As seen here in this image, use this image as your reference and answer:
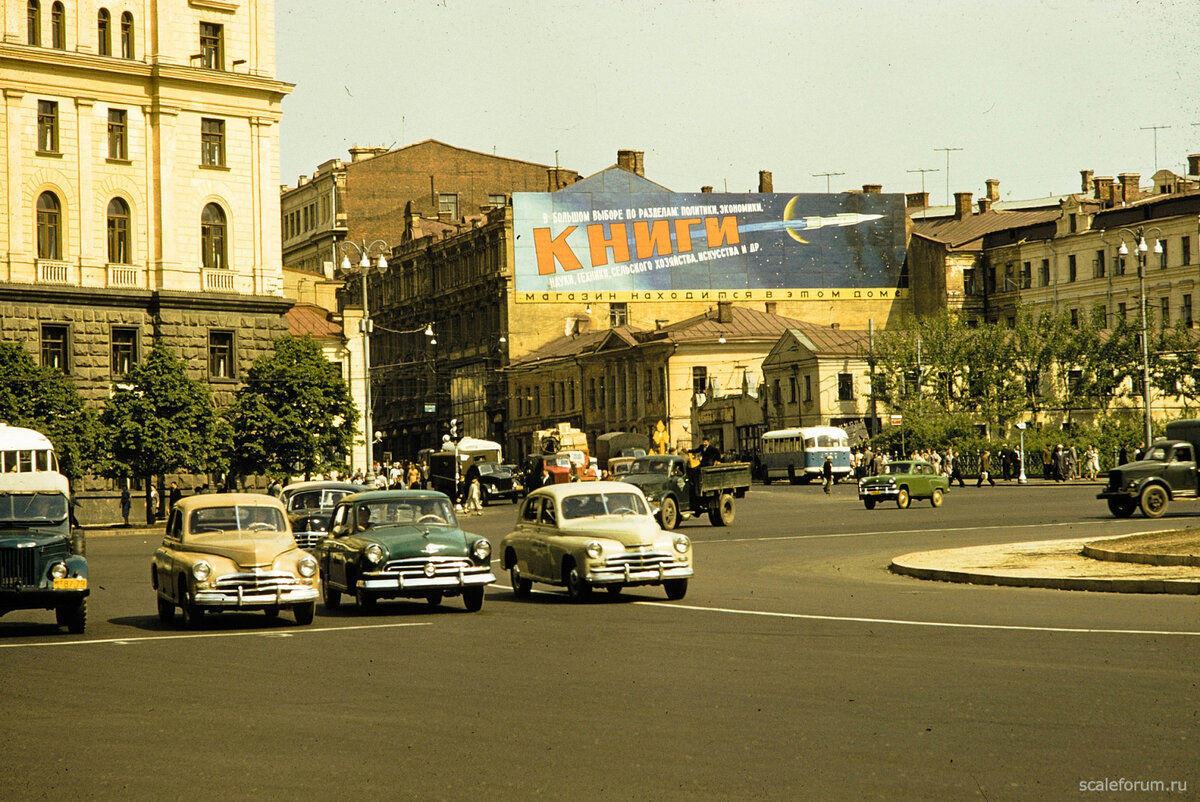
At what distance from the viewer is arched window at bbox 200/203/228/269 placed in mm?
57656

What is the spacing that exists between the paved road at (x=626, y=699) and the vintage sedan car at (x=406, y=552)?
0.39 m

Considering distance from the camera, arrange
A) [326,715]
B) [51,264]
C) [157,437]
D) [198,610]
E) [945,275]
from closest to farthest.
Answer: [326,715] → [198,610] → [157,437] → [51,264] → [945,275]

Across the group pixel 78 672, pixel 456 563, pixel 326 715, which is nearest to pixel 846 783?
pixel 326 715

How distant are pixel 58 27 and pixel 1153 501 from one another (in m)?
39.1

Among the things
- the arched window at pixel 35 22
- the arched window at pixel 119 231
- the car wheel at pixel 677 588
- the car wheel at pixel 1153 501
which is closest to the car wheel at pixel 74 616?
the car wheel at pixel 677 588

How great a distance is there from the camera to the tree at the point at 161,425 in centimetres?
4991

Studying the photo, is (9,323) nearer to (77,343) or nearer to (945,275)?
(77,343)

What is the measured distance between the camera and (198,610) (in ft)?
59.0

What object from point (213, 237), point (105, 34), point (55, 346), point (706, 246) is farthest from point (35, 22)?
point (706, 246)

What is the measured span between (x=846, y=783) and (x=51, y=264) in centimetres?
5026

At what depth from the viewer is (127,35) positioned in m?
56.1

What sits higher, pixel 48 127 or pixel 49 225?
pixel 48 127

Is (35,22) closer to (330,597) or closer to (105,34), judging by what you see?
(105,34)

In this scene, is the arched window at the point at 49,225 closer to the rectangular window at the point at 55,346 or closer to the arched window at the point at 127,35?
the rectangular window at the point at 55,346
